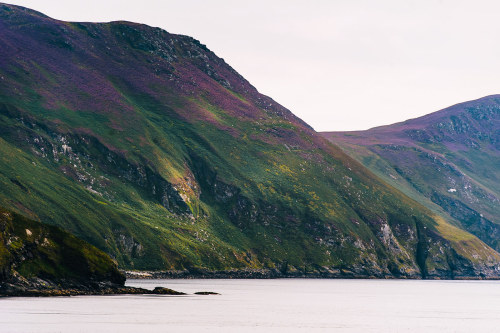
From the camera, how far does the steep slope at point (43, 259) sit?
317ft

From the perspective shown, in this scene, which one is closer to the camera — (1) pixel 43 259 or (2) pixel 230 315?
(2) pixel 230 315

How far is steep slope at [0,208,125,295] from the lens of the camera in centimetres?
9664

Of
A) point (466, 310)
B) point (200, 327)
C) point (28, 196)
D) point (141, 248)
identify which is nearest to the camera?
point (200, 327)

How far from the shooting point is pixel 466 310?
118 metres

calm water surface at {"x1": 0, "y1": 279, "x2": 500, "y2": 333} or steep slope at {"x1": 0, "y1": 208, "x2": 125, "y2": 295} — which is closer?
calm water surface at {"x1": 0, "y1": 279, "x2": 500, "y2": 333}

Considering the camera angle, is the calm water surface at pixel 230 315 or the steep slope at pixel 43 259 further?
the steep slope at pixel 43 259

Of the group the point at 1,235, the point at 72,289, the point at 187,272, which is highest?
the point at 1,235

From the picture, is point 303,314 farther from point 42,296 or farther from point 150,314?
point 42,296

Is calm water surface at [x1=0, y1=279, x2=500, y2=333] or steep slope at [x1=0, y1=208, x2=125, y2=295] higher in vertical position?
steep slope at [x1=0, y1=208, x2=125, y2=295]

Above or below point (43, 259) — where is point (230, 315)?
below

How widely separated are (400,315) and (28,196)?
11124 cm

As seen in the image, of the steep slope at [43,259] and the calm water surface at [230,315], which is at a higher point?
the steep slope at [43,259]

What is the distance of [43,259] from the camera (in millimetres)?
100188

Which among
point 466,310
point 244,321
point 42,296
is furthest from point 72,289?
point 466,310
